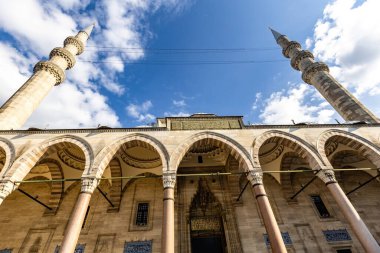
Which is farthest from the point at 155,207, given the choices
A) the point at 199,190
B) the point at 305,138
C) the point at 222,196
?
the point at 305,138

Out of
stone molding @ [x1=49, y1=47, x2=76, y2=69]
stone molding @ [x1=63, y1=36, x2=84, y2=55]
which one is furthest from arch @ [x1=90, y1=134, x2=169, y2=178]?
stone molding @ [x1=63, y1=36, x2=84, y2=55]

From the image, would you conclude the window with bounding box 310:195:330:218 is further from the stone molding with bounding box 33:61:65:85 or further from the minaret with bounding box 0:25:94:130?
the stone molding with bounding box 33:61:65:85

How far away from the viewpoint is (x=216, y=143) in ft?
29.2

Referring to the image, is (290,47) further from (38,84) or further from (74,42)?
(38,84)

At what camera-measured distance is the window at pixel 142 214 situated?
31.9ft

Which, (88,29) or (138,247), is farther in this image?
(88,29)

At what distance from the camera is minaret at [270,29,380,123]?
1199 cm

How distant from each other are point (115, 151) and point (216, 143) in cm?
395

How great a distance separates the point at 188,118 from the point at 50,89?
941cm

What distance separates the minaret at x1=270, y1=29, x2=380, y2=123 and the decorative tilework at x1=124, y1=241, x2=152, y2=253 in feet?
39.8

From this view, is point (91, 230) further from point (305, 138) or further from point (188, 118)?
point (305, 138)

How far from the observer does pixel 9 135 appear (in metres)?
8.56

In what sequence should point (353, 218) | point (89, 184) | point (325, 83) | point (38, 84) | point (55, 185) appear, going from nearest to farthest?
point (353, 218), point (89, 184), point (55, 185), point (38, 84), point (325, 83)

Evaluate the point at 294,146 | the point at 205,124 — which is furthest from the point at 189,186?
the point at 294,146
